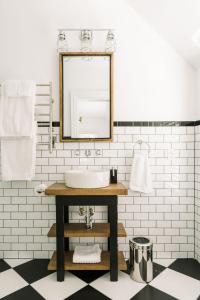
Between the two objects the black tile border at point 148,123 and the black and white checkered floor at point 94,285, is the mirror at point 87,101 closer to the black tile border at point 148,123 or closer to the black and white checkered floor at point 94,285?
the black tile border at point 148,123

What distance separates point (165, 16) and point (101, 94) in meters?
0.88

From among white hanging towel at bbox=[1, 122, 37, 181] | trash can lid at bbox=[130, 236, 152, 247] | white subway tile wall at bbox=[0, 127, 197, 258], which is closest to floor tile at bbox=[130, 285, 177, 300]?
trash can lid at bbox=[130, 236, 152, 247]

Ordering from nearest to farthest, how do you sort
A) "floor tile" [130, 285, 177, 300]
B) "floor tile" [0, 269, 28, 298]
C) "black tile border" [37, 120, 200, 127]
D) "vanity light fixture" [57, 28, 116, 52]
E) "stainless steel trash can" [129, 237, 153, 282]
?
"floor tile" [130, 285, 177, 300], "floor tile" [0, 269, 28, 298], "stainless steel trash can" [129, 237, 153, 282], "vanity light fixture" [57, 28, 116, 52], "black tile border" [37, 120, 200, 127]

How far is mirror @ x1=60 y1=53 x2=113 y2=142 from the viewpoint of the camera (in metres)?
2.33

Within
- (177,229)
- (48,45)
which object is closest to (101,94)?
(48,45)

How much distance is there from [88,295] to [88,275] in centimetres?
27

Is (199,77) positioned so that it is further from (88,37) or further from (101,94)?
(88,37)

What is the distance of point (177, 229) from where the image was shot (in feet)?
7.89

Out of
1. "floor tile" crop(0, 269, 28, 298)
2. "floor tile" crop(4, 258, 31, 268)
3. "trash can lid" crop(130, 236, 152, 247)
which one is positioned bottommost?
"floor tile" crop(4, 258, 31, 268)

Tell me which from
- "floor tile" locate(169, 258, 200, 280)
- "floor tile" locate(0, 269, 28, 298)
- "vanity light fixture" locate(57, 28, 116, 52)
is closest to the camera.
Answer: "floor tile" locate(0, 269, 28, 298)

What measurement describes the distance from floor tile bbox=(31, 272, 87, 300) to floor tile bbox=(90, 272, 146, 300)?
5.5 inches

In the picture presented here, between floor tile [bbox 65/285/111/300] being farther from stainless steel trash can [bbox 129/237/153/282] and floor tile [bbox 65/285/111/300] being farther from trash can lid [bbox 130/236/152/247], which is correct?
trash can lid [bbox 130/236/152/247]

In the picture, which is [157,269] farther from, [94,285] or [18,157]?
[18,157]

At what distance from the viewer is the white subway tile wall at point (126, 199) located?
2.38m
